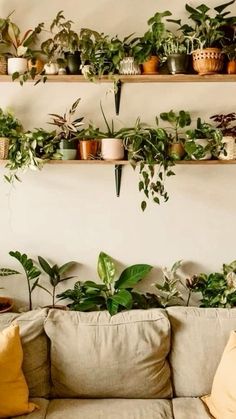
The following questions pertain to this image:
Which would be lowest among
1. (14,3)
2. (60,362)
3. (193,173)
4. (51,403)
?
(51,403)

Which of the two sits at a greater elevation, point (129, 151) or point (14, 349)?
point (129, 151)

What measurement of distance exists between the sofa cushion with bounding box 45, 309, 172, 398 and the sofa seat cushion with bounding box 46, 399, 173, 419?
4 centimetres

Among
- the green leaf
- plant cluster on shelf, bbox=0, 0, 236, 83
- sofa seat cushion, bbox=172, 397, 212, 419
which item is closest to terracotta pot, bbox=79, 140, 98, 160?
plant cluster on shelf, bbox=0, 0, 236, 83

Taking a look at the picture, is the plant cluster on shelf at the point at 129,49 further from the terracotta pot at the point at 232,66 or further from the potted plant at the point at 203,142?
the potted plant at the point at 203,142

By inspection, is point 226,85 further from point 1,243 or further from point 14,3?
point 1,243

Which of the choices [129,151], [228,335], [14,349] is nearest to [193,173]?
[129,151]

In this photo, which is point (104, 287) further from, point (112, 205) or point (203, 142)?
point (203, 142)

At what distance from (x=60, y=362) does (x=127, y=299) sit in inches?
17.6

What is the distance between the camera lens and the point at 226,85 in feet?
8.58

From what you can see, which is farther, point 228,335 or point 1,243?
point 1,243

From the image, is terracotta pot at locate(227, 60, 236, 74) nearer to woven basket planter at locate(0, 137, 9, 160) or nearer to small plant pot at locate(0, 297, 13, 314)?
woven basket planter at locate(0, 137, 9, 160)

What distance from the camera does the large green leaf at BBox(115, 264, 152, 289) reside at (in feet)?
8.60

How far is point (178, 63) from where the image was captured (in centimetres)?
245

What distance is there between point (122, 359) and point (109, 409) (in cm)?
22
